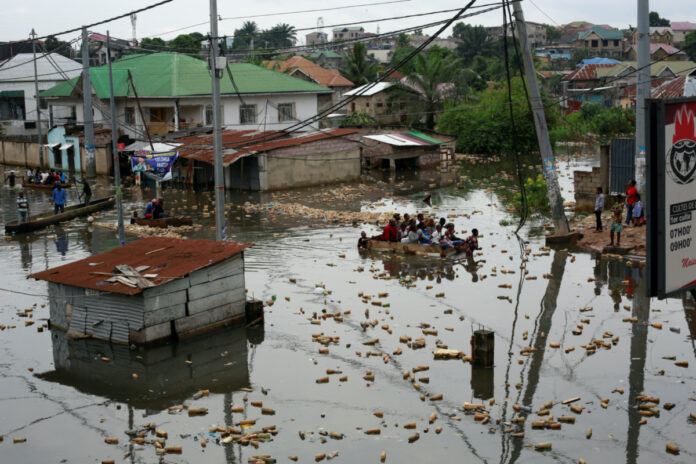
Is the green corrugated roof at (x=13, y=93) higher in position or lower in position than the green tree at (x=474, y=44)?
lower

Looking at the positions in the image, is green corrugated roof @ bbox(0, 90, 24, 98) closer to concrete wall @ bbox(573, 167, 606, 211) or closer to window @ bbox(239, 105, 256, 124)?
window @ bbox(239, 105, 256, 124)

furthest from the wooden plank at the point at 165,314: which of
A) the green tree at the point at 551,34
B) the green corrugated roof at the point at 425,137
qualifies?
the green tree at the point at 551,34

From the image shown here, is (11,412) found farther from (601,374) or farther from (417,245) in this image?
(417,245)

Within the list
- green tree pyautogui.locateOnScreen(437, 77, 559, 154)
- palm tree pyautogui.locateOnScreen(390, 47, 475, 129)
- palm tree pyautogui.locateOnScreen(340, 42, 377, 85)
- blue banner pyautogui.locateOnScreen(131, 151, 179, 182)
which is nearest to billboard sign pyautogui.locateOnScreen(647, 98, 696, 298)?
blue banner pyautogui.locateOnScreen(131, 151, 179, 182)

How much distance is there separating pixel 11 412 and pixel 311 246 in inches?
549

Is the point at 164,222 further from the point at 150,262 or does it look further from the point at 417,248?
the point at 150,262

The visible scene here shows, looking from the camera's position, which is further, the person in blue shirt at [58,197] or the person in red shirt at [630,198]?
the person in blue shirt at [58,197]

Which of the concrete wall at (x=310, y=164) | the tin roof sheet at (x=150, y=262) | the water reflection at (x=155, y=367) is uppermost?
the concrete wall at (x=310, y=164)

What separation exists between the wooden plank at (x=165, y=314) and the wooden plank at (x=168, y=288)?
0.40 metres

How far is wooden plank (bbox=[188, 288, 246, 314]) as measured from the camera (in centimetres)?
1666

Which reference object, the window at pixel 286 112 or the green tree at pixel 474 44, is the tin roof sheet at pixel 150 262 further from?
the green tree at pixel 474 44

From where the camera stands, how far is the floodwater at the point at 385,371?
11594 mm

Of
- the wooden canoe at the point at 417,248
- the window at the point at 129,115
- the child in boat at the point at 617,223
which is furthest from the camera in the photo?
the window at the point at 129,115

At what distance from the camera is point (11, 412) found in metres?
13.2
